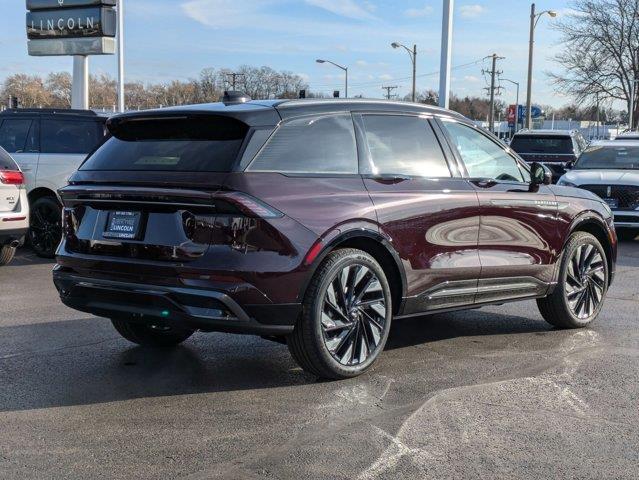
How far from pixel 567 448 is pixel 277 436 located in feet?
4.88

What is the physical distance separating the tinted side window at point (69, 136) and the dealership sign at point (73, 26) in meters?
8.35

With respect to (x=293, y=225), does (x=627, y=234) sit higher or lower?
lower

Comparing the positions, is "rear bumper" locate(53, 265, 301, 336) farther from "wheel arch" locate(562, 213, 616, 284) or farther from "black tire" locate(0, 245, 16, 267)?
"black tire" locate(0, 245, 16, 267)

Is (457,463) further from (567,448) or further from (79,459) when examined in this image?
(79,459)

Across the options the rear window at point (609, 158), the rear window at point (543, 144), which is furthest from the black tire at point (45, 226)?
the rear window at point (543, 144)

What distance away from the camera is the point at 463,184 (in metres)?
5.64

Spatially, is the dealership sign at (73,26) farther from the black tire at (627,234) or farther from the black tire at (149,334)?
the black tire at (149,334)

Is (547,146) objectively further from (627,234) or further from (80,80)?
(80,80)

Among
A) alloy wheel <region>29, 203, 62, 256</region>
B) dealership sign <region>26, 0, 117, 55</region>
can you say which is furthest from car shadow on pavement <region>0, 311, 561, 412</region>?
dealership sign <region>26, 0, 117, 55</region>

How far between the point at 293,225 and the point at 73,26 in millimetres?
16171

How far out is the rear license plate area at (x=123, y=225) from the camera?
459 centimetres

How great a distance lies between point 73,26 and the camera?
1862 centimetres

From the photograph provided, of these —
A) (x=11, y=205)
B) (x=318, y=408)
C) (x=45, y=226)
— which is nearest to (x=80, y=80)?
(x=45, y=226)

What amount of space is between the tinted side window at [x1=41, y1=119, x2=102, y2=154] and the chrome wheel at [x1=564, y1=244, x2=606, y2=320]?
681 cm
